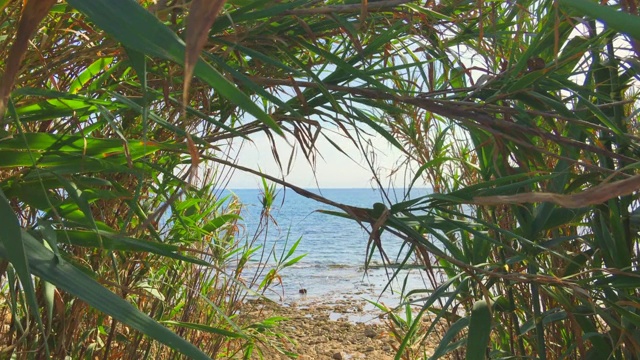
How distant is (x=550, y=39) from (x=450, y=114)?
18 centimetres

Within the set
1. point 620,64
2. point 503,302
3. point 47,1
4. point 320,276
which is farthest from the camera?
point 320,276

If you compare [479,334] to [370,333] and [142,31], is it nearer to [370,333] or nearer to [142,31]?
[142,31]

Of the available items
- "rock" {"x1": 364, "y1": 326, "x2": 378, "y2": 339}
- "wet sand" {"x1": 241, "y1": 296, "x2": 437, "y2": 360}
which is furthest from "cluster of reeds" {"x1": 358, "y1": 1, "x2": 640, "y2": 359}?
"rock" {"x1": 364, "y1": 326, "x2": 378, "y2": 339}

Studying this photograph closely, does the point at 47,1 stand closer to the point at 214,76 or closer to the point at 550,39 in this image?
the point at 214,76

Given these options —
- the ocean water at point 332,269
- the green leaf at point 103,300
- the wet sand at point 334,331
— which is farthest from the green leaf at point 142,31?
the ocean water at point 332,269

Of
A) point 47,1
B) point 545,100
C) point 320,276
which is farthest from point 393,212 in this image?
point 320,276

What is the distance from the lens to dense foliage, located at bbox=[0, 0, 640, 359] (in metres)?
0.43

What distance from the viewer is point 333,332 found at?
5.25m

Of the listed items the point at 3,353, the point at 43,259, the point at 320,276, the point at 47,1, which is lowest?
the point at 320,276

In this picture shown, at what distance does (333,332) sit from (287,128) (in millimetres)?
4502

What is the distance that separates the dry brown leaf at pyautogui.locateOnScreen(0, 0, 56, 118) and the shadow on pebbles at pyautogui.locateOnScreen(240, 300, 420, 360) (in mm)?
3152

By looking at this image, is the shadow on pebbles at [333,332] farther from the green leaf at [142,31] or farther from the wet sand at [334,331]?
the green leaf at [142,31]

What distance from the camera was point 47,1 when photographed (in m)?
0.27

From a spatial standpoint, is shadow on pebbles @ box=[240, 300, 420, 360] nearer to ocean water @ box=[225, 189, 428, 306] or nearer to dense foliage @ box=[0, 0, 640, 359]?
ocean water @ box=[225, 189, 428, 306]
